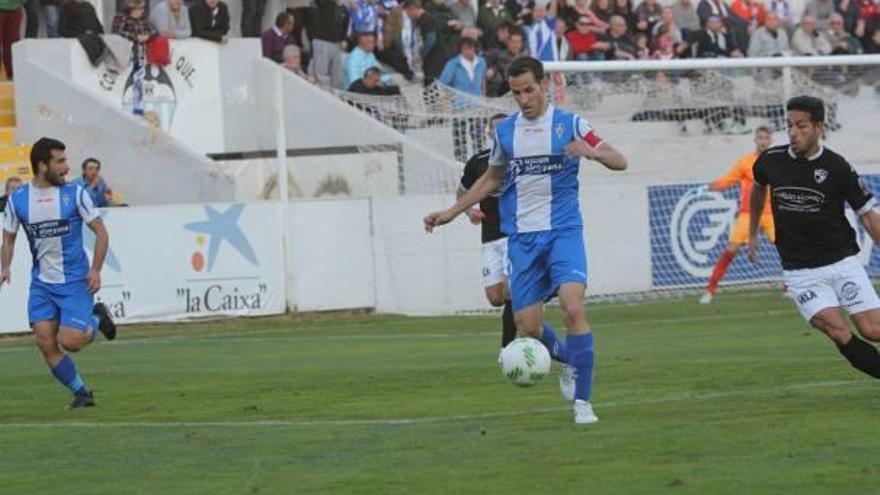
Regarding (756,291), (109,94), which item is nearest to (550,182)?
(756,291)

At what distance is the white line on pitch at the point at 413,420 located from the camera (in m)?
14.0

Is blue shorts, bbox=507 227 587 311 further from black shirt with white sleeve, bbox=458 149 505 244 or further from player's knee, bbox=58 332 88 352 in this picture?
black shirt with white sleeve, bbox=458 149 505 244

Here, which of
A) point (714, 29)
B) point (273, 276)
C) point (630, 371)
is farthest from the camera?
point (714, 29)

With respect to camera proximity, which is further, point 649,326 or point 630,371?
point 649,326

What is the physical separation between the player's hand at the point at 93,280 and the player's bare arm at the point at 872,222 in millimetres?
5958

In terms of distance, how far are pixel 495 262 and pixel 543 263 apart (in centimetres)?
479

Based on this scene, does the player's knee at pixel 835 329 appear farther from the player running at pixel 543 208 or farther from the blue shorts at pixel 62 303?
the blue shorts at pixel 62 303

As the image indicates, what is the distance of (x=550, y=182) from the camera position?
1337 centimetres

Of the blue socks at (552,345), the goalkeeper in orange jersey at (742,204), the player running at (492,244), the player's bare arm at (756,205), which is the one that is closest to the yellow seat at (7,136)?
the goalkeeper in orange jersey at (742,204)

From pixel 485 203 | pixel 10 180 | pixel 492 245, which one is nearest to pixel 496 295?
pixel 492 245

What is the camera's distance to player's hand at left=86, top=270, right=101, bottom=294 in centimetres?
1589

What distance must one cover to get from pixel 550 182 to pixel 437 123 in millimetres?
17070

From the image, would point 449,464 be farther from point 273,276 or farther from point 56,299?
point 273,276

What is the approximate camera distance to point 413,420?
13992mm
